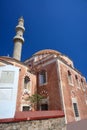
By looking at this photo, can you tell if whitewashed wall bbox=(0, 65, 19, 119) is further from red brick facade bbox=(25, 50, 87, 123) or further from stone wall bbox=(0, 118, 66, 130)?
red brick facade bbox=(25, 50, 87, 123)

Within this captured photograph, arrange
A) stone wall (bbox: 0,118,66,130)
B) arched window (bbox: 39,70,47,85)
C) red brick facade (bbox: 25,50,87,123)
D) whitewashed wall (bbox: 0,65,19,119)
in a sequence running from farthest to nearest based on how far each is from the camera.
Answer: arched window (bbox: 39,70,47,85), red brick facade (bbox: 25,50,87,123), whitewashed wall (bbox: 0,65,19,119), stone wall (bbox: 0,118,66,130)

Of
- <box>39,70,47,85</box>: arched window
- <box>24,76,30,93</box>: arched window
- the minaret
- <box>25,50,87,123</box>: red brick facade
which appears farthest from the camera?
the minaret

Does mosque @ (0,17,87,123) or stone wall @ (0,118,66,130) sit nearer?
stone wall @ (0,118,66,130)

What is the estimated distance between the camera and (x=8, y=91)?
705cm

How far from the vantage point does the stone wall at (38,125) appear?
5.97 m

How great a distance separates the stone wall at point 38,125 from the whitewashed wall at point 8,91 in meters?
0.47

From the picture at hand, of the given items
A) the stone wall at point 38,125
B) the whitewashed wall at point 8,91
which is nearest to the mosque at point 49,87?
the whitewashed wall at point 8,91

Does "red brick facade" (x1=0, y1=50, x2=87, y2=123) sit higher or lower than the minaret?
lower

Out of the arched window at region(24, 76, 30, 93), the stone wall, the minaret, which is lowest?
the stone wall

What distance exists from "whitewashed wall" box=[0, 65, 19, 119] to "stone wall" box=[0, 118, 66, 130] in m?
0.47

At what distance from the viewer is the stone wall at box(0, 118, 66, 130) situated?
5.97 m

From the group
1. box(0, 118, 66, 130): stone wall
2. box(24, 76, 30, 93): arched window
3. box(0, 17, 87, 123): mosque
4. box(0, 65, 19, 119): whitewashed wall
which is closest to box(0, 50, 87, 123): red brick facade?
box(0, 17, 87, 123): mosque

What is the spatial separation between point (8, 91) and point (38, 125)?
2425 mm

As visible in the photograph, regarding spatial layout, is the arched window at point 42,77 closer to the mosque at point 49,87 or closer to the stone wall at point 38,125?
the mosque at point 49,87
